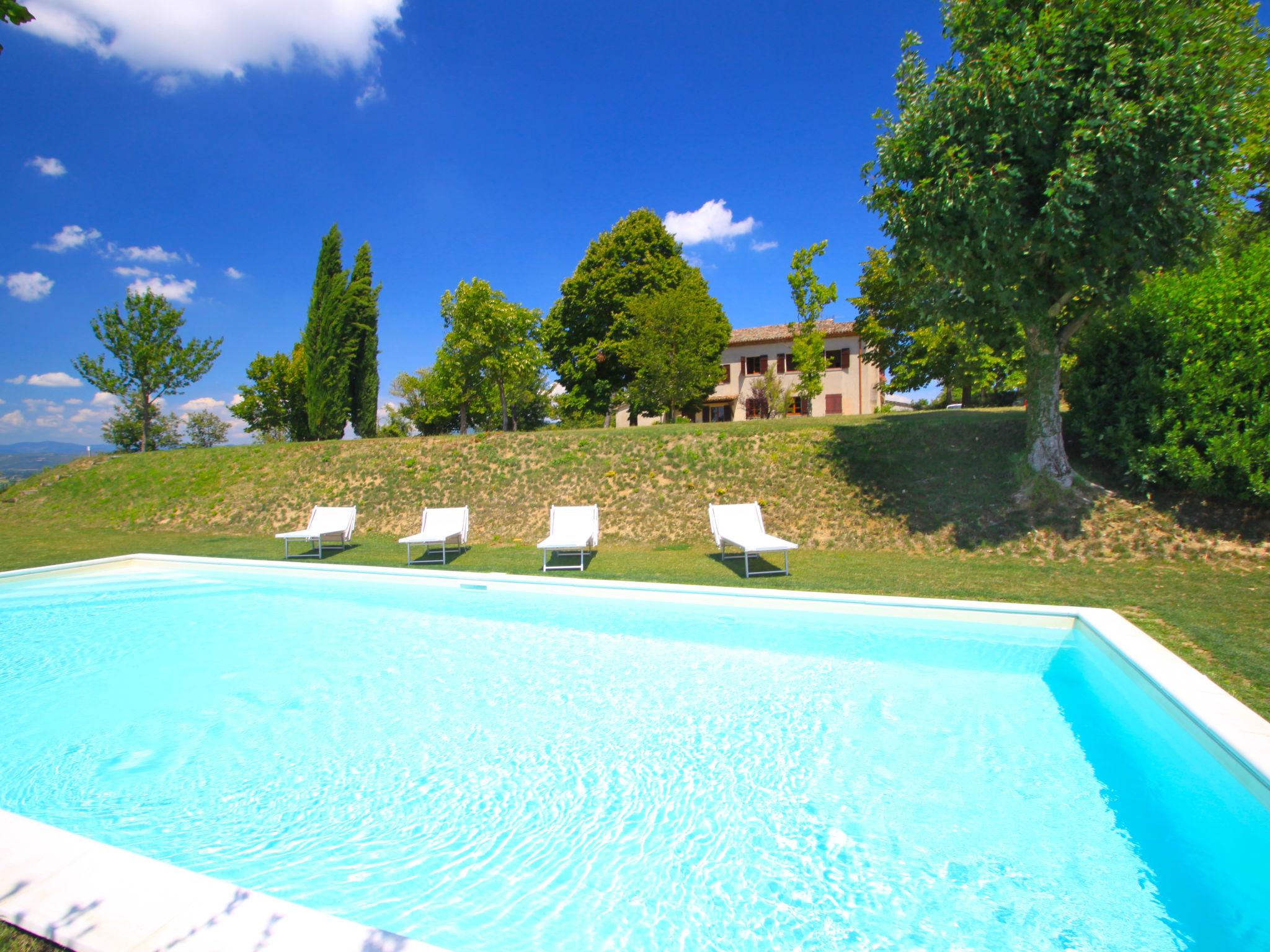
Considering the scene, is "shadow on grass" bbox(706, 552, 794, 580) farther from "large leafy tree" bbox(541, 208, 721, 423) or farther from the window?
the window

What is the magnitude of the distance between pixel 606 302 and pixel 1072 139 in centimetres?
2245

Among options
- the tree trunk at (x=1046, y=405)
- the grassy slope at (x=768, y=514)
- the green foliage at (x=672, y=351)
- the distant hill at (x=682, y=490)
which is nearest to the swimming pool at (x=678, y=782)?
the grassy slope at (x=768, y=514)

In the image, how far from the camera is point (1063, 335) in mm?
10227

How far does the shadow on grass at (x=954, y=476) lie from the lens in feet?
32.4

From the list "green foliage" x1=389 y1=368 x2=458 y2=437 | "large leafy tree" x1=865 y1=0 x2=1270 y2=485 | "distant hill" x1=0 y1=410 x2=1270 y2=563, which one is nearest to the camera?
"large leafy tree" x1=865 y1=0 x2=1270 y2=485

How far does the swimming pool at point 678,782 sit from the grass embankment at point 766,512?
48.7 inches

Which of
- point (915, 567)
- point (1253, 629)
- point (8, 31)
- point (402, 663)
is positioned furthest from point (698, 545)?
point (8, 31)

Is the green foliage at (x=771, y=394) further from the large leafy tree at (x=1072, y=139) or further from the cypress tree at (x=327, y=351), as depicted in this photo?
the cypress tree at (x=327, y=351)

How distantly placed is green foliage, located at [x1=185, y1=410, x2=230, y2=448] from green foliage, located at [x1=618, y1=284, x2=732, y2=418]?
45.3m

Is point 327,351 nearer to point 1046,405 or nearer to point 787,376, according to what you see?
point 787,376

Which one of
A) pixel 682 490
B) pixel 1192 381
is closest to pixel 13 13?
pixel 682 490

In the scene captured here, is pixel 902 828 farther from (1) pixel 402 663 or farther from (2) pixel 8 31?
(2) pixel 8 31

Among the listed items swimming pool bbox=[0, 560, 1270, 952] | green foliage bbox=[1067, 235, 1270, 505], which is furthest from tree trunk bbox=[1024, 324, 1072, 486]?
swimming pool bbox=[0, 560, 1270, 952]

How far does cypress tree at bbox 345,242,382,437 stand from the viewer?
25.0 m
